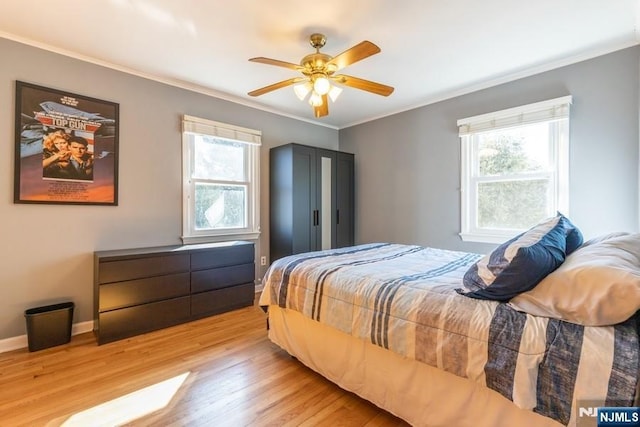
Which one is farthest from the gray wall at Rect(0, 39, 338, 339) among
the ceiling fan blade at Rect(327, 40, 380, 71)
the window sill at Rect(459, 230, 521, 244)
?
the window sill at Rect(459, 230, 521, 244)

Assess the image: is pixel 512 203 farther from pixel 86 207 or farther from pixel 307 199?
pixel 86 207

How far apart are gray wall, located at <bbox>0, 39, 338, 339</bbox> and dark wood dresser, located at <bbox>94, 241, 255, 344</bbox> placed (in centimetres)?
25

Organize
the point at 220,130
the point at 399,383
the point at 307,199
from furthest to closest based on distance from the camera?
1. the point at 307,199
2. the point at 220,130
3. the point at 399,383

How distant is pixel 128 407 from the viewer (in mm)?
1716

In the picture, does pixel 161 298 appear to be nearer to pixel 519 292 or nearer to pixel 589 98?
pixel 519 292

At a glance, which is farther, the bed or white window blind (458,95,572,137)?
white window blind (458,95,572,137)

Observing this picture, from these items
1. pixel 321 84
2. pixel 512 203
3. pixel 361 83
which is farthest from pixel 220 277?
pixel 512 203

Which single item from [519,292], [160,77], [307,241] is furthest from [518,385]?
[160,77]

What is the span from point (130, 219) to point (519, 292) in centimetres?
335

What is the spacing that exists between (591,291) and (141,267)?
3138 millimetres

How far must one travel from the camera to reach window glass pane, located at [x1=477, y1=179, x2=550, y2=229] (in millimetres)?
3049

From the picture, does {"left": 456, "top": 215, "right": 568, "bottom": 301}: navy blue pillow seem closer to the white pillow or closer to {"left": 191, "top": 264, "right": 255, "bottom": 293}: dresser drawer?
the white pillow

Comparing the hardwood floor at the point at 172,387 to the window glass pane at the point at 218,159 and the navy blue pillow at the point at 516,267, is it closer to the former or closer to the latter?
the navy blue pillow at the point at 516,267

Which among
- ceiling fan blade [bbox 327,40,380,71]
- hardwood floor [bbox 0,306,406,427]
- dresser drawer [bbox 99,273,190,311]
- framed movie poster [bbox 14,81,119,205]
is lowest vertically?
hardwood floor [bbox 0,306,406,427]
